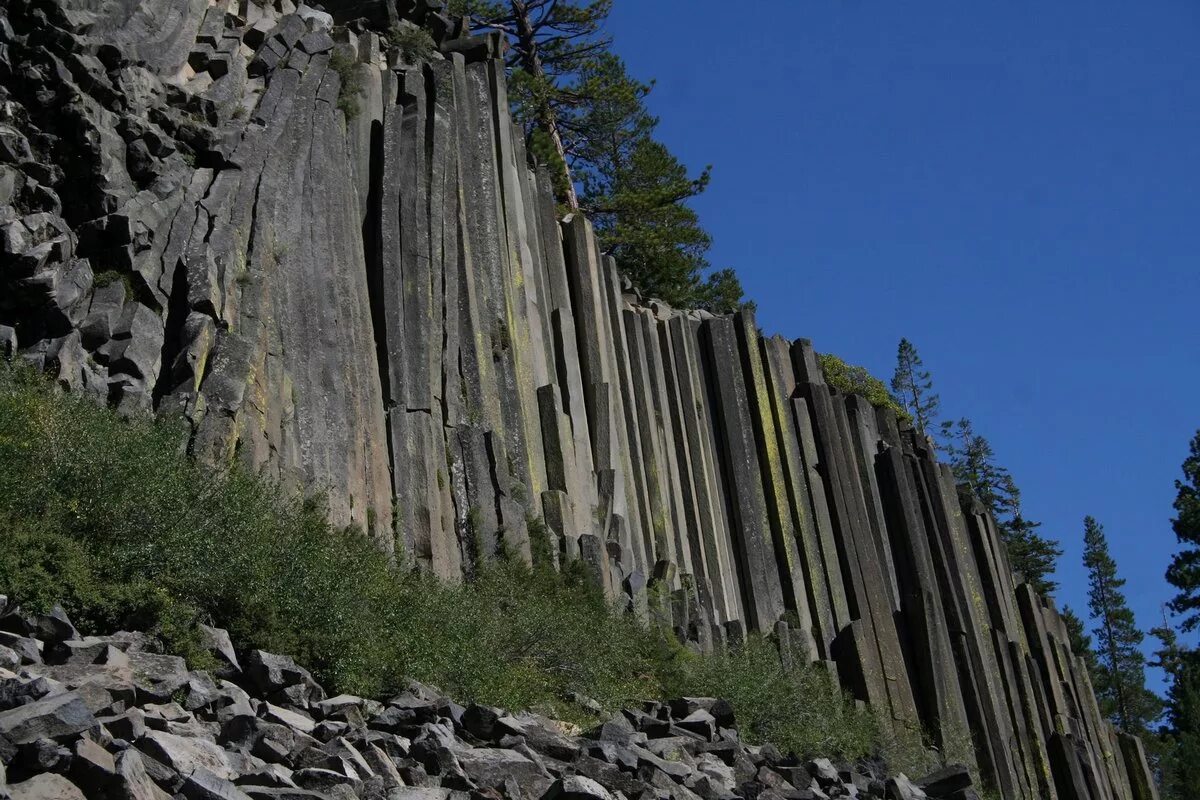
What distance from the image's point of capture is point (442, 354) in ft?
59.0

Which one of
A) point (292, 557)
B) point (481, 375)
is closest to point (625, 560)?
point (481, 375)

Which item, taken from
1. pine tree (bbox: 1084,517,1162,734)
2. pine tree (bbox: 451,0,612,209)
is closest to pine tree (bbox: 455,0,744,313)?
pine tree (bbox: 451,0,612,209)

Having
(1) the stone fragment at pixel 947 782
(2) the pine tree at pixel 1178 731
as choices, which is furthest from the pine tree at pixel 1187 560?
(1) the stone fragment at pixel 947 782

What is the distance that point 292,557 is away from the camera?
1188 centimetres

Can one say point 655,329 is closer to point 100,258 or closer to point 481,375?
point 481,375

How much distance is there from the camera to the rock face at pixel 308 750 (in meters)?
7.02

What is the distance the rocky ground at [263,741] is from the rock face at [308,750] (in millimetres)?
11

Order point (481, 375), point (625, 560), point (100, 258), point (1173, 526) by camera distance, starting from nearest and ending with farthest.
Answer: point (100, 258)
point (481, 375)
point (625, 560)
point (1173, 526)

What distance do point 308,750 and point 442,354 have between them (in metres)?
9.84

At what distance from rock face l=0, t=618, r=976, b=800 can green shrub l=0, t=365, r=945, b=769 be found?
0.55 meters

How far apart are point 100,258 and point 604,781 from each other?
309 inches

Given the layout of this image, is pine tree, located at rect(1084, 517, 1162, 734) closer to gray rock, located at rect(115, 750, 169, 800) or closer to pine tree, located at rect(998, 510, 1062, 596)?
pine tree, located at rect(998, 510, 1062, 596)

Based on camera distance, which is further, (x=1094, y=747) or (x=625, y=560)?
(x=1094, y=747)

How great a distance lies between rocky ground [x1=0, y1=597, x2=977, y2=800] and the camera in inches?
279
